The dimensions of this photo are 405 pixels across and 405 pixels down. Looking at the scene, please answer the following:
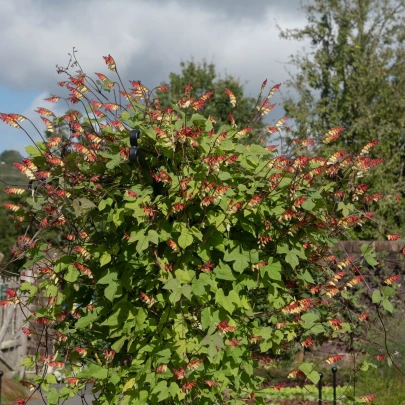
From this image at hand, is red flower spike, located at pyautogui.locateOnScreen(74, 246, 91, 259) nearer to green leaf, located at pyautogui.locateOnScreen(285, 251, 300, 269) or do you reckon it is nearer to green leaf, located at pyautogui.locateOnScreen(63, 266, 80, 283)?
green leaf, located at pyautogui.locateOnScreen(63, 266, 80, 283)

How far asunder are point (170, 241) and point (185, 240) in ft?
0.27

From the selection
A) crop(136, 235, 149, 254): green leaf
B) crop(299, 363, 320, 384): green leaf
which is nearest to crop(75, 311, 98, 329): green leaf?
crop(136, 235, 149, 254): green leaf

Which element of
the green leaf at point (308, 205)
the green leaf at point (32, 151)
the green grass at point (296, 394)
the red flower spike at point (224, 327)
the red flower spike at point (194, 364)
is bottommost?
the green grass at point (296, 394)

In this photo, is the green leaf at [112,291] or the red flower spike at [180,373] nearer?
the red flower spike at [180,373]

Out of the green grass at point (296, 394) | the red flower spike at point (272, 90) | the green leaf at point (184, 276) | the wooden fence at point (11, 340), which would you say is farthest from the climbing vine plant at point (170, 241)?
the wooden fence at point (11, 340)

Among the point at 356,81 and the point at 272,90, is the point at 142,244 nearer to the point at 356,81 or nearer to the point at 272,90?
the point at 272,90

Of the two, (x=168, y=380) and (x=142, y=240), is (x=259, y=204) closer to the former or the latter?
(x=142, y=240)

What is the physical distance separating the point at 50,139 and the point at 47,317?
3.47 feet

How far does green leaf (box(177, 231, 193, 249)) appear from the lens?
3570 mm

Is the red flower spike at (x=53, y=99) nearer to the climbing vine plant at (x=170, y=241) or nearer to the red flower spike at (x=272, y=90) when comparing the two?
the climbing vine plant at (x=170, y=241)

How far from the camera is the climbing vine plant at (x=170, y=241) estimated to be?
3.64 meters

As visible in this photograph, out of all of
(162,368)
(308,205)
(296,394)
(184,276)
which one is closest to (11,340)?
(296,394)

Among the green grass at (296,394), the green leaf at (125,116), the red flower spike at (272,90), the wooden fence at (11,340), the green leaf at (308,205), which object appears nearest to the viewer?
the green leaf at (308,205)

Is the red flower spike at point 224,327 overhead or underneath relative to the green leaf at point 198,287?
underneath
